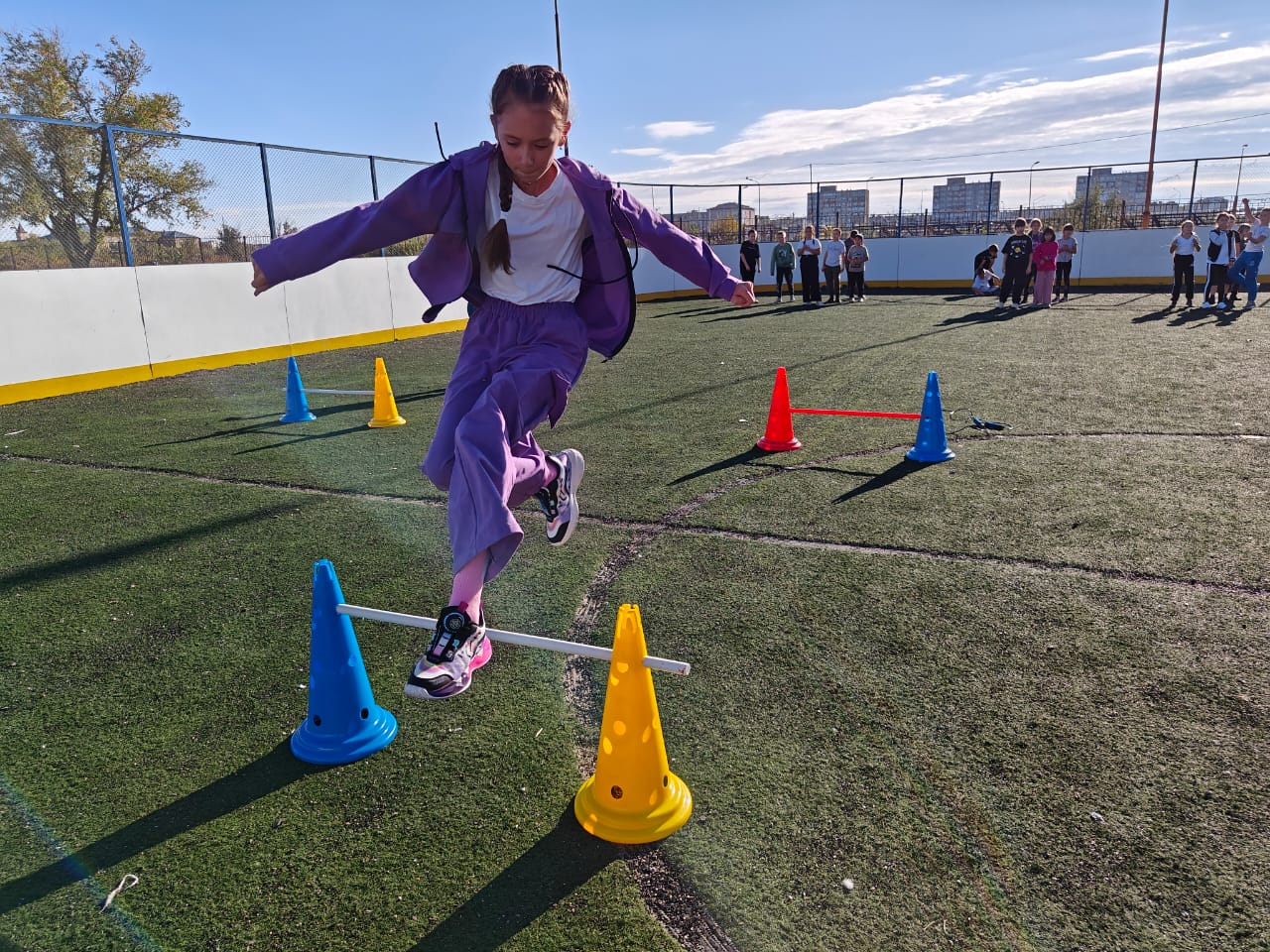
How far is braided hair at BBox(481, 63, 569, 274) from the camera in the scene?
3.15m

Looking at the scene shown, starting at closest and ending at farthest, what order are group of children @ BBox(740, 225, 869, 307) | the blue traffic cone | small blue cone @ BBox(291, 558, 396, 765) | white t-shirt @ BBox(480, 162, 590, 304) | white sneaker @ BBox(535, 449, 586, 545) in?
small blue cone @ BBox(291, 558, 396, 765) < white t-shirt @ BBox(480, 162, 590, 304) < white sneaker @ BBox(535, 449, 586, 545) < the blue traffic cone < group of children @ BBox(740, 225, 869, 307)

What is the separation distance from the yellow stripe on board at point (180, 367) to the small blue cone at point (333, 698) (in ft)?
19.8

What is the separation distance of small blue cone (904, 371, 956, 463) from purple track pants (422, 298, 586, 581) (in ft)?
13.5

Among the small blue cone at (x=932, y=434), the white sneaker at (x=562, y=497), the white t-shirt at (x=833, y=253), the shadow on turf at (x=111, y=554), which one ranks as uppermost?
the white t-shirt at (x=833, y=253)

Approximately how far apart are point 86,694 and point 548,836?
2.27 m

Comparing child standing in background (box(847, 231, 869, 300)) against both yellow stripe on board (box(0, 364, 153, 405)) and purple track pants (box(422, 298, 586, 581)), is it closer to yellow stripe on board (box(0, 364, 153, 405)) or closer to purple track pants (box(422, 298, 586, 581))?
yellow stripe on board (box(0, 364, 153, 405))

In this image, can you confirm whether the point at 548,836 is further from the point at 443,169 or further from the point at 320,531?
the point at 320,531

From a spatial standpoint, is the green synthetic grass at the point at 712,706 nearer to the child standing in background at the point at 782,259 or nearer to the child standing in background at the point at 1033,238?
the child standing in background at the point at 1033,238

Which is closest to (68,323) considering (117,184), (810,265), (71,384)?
(71,384)

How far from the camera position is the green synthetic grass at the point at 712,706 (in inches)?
94.7

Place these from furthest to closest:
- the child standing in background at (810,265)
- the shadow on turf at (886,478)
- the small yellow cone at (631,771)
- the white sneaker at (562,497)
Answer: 1. the child standing in background at (810,265)
2. the shadow on turf at (886,478)
3. the white sneaker at (562,497)
4. the small yellow cone at (631,771)

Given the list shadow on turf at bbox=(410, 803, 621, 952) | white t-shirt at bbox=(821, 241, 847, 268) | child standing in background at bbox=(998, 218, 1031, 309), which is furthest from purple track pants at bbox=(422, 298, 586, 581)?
white t-shirt at bbox=(821, 241, 847, 268)

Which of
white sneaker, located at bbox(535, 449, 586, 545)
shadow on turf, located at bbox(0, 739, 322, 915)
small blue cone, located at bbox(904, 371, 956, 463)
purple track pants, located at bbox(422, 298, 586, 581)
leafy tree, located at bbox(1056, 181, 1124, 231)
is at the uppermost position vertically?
leafy tree, located at bbox(1056, 181, 1124, 231)

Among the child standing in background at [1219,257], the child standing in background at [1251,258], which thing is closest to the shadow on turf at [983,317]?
the child standing in background at [1219,257]
